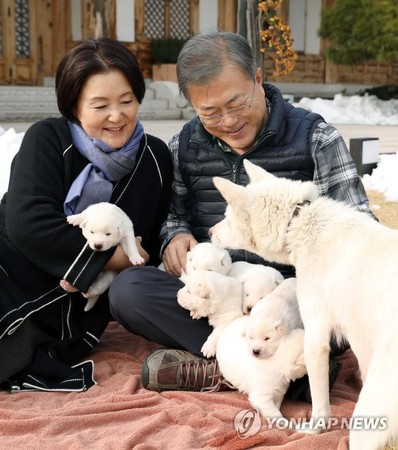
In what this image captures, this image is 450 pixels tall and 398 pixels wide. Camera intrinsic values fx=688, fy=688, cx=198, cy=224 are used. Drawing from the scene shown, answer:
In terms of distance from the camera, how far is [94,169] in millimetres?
3262

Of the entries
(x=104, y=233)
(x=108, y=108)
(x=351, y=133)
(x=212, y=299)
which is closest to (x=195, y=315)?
(x=212, y=299)

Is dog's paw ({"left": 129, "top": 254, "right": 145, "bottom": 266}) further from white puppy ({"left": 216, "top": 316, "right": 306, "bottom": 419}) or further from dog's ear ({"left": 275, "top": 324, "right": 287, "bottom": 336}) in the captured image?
dog's ear ({"left": 275, "top": 324, "right": 287, "bottom": 336})

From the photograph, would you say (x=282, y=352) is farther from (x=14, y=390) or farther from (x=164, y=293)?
(x=14, y=390)

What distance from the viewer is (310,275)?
251cm

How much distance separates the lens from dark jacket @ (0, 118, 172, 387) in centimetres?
306

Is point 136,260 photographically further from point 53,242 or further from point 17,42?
point 17,42

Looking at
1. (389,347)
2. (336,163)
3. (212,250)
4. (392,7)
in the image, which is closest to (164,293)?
(212,250)

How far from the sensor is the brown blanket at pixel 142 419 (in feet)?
8.13

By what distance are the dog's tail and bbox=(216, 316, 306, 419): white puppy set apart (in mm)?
609

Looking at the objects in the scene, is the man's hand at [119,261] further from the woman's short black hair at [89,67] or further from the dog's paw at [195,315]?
the woman's short black hair at [89,67]

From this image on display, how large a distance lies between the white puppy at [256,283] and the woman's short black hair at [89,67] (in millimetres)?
1008

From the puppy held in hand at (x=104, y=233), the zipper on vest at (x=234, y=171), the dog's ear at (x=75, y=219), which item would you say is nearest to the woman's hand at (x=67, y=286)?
the puppy held in hand at (x=104, y=233)

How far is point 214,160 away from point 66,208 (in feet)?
2.45

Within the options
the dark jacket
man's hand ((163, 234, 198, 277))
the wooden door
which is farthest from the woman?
the wooden door
